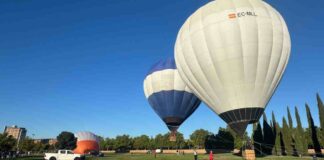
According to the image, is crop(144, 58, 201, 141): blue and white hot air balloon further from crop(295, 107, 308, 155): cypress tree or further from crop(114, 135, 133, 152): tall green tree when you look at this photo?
crop(114, 135, 133, 152): tall green tree

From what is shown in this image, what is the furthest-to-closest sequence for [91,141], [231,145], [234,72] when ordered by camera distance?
[231,145] → [91,141] → [234,72]

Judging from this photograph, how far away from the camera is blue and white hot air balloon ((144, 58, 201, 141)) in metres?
45.3

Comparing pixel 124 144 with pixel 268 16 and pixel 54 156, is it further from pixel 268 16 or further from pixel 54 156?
pixel 268 16

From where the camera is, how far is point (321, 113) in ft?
160

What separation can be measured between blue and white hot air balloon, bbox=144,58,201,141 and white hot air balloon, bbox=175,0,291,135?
16970 millimetres

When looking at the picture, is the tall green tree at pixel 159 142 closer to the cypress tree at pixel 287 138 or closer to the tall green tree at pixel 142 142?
the tall green tree at pixel 142 142

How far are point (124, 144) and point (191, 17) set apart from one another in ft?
308

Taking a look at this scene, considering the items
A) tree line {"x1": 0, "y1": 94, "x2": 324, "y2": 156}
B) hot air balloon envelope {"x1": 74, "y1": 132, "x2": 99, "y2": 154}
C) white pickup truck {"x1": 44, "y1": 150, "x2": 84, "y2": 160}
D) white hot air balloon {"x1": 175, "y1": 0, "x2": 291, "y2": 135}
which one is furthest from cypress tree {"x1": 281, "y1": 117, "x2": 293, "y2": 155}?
hot air balloon envelope {"x1": 74, "y1": 132, "x2": 99, "y2": 154}

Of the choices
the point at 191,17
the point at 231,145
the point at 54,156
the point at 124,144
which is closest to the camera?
the point at 191,17

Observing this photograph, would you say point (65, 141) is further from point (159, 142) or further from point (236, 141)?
point (236, 141)

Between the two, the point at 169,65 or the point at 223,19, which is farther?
the point at 169,65

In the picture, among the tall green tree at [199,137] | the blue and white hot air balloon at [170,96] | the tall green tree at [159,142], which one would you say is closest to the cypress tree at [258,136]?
the blue and white hot air balloon at [170,96]

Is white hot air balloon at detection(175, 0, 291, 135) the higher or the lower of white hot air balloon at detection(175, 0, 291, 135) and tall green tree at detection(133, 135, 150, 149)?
the higher

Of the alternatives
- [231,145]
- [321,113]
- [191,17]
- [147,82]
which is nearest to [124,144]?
[231,145]
